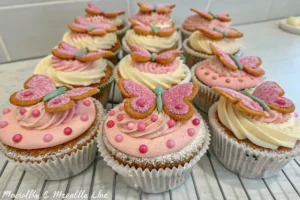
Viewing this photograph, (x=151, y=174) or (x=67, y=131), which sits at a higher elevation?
(x=67, y=131)

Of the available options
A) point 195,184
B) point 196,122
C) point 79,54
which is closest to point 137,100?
point 196,122

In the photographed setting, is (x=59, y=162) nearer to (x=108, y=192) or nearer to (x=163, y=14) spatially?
(x=108, y=192)

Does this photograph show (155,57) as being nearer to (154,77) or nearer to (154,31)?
(154,77)

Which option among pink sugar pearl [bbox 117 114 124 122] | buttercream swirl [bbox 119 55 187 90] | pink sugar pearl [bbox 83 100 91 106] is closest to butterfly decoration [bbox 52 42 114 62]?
buttercream swirl [bbox 119 55 187 90]

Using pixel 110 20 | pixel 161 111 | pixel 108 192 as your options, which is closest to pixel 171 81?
pixel 161 111

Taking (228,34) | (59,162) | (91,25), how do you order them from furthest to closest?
(91,25), (228,34), (59,162)

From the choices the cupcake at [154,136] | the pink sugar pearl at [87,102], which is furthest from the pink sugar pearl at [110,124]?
the pink sugar pearl at [87,102]
